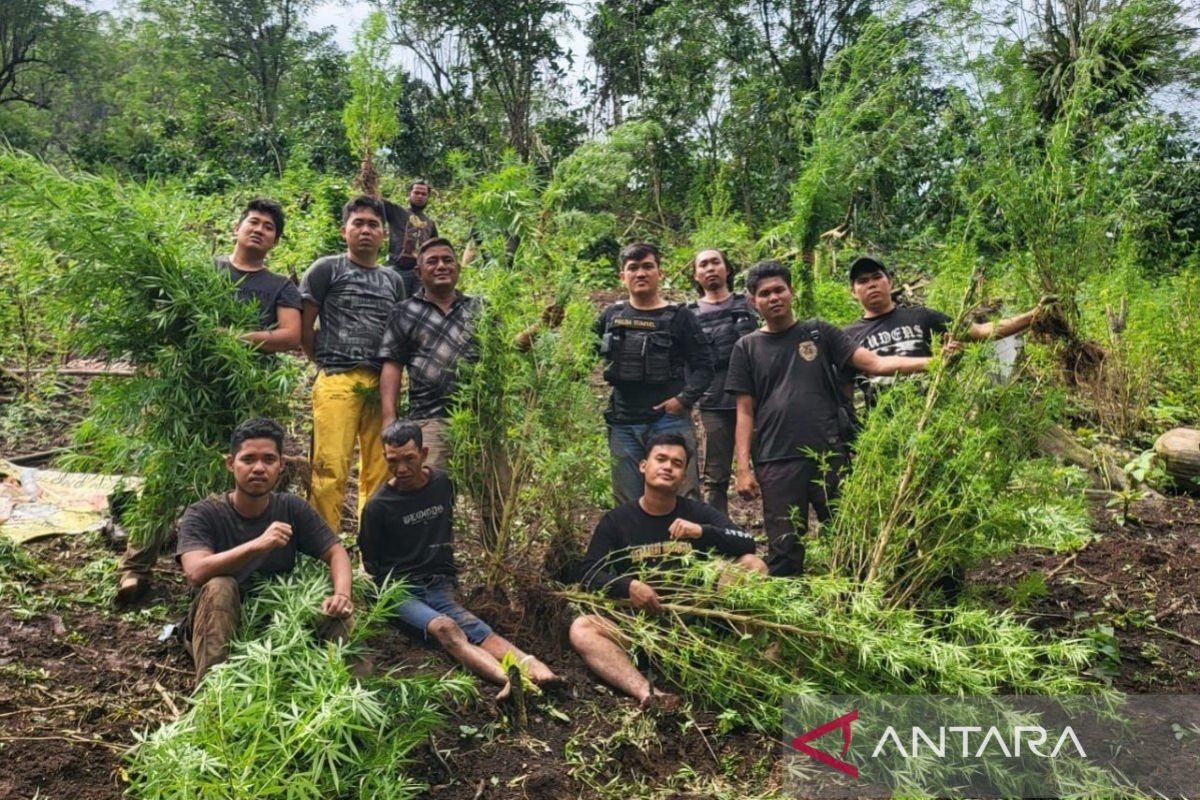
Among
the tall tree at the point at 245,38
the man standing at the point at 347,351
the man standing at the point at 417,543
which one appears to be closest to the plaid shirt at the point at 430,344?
the man standing at the point at 347,351

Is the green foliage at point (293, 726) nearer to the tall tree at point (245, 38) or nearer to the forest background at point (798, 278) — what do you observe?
the forest background at point (798, 278)

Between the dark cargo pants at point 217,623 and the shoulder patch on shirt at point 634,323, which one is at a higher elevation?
the shoulder patch on shirt at point 634,323

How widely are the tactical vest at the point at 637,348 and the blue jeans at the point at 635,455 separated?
223 mm

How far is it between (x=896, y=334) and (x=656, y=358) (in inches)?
45.2

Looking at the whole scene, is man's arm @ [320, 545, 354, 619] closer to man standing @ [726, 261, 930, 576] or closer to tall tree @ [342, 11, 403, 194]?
man standing @ [726, 261, 930, 576]

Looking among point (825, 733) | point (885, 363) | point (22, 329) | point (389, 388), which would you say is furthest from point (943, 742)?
point (22, 329)

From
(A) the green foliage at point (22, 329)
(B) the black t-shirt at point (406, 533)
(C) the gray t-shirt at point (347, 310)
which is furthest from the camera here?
(A) the green foliage at point (22, 329)

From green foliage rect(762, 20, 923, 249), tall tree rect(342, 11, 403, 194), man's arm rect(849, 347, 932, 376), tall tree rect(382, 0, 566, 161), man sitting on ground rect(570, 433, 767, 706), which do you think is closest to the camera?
man sitting on ground rect(570, 433, 767, 706)

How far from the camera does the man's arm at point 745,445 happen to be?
4.25 meters

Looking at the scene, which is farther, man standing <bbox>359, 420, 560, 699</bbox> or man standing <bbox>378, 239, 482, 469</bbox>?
man standing <bbox>378, 239, 482, 469</bbox>

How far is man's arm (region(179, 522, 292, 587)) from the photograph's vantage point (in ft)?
10.6

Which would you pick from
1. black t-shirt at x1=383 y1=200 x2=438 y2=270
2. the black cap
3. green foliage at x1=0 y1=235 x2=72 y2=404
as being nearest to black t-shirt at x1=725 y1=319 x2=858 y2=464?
the black cap

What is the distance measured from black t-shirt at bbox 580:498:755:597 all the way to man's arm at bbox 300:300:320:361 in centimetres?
172

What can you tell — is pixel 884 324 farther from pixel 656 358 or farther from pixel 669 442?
pixel 669 442
